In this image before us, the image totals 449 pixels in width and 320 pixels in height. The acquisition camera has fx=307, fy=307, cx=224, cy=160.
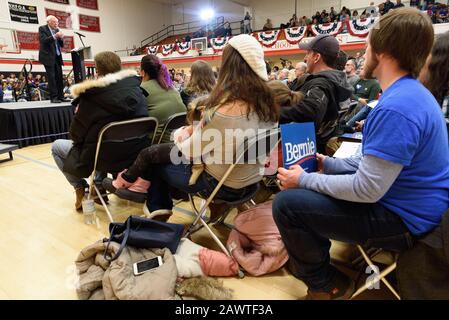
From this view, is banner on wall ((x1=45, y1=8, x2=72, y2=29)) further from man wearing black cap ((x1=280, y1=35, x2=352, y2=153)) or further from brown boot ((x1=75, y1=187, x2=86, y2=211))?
man wearing black cap ((x1=280, y1=35, x2=352, y2=153))

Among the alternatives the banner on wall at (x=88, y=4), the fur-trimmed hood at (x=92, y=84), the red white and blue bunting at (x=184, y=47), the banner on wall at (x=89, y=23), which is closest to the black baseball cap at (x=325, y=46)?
the fur-trimmed hood at (x=92, y=84)

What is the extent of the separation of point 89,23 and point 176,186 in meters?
16.4

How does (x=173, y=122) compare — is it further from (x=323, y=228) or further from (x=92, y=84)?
(x=323, y=228)

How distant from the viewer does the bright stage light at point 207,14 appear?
56.6 feet

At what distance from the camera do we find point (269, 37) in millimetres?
11844

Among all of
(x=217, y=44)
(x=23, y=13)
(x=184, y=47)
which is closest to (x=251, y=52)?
(x=217, y=44)

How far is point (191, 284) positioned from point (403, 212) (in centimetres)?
97

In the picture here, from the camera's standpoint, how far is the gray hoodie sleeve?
3.14 ft

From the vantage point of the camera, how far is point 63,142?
2.36 meters

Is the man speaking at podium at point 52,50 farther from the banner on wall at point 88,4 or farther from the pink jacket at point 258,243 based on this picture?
the banner on wall at point 88,4

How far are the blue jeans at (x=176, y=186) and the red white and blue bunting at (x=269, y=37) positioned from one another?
11023 mm
